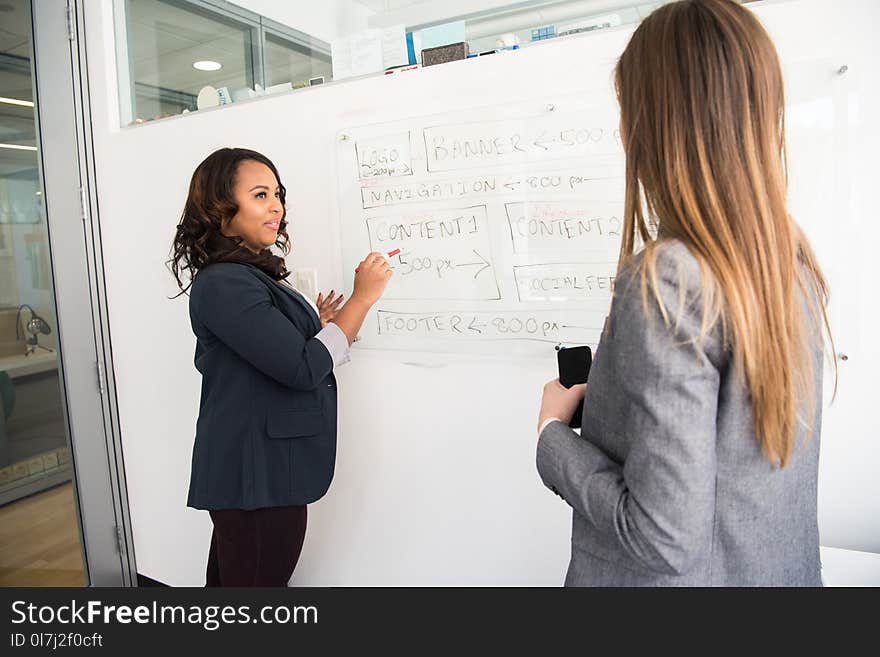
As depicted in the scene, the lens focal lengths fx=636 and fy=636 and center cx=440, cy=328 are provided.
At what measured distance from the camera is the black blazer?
1452 millimetres

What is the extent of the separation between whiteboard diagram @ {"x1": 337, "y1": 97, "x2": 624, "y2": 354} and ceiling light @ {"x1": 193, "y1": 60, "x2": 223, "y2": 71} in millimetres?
671

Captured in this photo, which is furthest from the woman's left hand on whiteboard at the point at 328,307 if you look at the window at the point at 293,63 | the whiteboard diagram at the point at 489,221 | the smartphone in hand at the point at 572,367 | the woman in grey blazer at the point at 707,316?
the woman in grey blazer at the point at 707,316

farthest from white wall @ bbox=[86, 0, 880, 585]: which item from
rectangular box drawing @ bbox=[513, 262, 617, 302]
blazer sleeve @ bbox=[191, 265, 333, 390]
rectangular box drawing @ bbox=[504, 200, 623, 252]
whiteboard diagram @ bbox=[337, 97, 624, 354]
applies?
blazer sleeve @ bbox=[191, 265, 333, 390]

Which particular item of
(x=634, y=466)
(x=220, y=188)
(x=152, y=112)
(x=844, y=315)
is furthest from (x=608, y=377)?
(x=152, y=112)

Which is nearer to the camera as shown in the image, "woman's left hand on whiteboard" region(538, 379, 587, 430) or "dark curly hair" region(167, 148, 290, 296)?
"woman's left hand on whiteboard" region(538, 379, 587, 430)

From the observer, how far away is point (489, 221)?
165cm

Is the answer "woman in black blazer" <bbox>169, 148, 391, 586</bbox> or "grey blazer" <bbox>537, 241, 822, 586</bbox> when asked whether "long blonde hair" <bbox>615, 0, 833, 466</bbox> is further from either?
"woman in black blazer" <bbox>169, 148, 391, 586</bbox>

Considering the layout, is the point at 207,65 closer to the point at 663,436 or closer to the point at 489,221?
the point at 489,221

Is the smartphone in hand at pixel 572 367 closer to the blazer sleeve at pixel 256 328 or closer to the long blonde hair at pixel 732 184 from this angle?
the long blonde hair at pixel 732 184

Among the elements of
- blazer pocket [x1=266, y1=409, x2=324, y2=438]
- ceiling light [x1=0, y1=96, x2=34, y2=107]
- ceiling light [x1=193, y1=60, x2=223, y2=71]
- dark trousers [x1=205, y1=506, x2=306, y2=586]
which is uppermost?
ceiling light [x1=193, y1=60, x2=223, y2=71]

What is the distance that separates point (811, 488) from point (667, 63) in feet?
1.96

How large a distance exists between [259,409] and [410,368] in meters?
0.46

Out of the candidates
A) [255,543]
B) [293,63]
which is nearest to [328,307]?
[255,543]

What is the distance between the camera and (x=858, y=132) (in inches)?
50.8
